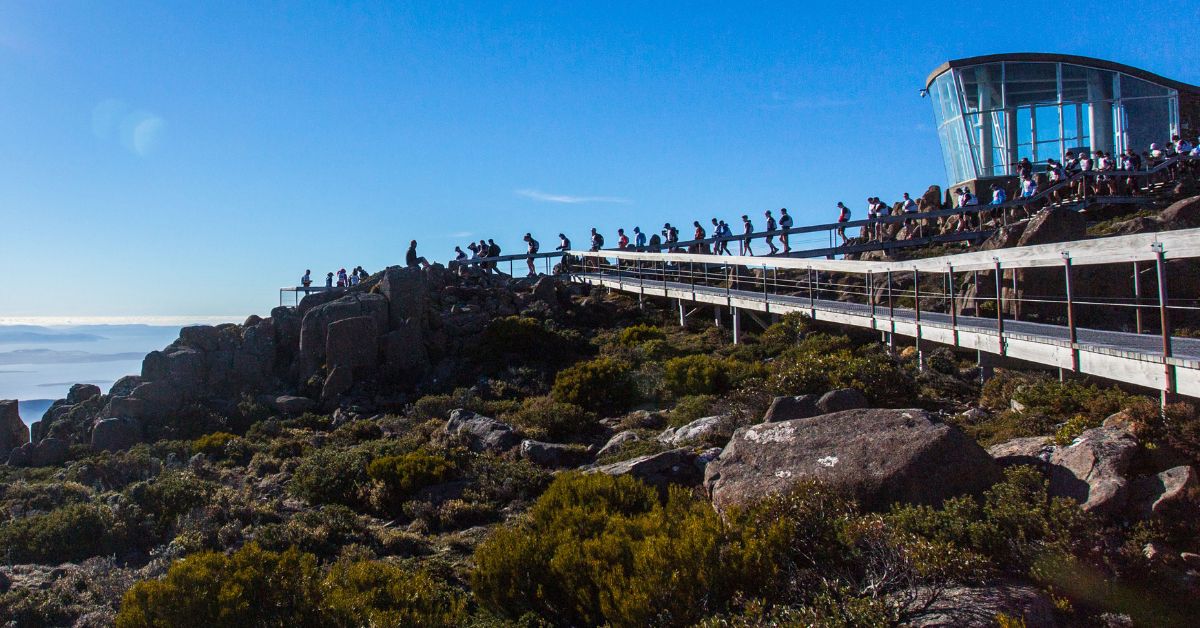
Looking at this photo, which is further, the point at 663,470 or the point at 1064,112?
the point at 1064,112

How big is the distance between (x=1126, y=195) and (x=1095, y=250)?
68.4 ft

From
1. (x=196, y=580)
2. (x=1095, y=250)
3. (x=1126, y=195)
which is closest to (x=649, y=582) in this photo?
(x=196, y=580)

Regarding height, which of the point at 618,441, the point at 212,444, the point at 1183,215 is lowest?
the point at 212,444

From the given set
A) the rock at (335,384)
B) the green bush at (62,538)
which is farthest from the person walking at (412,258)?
the green bush at (62,538)

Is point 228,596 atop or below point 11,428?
atop

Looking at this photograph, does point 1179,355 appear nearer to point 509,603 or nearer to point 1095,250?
point 1095,250

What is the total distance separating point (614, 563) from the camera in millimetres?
6609

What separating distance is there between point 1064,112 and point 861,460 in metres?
33.0

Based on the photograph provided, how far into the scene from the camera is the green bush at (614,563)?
5953mm

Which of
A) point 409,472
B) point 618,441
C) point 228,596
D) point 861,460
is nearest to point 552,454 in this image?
point 618,441

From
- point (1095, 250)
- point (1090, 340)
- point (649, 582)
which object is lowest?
point (649, 582)

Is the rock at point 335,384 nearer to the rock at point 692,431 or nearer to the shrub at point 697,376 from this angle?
the shrub at point 697,376

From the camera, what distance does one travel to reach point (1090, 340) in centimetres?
952

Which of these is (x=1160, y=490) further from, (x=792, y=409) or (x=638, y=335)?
(x=638, y=335)
